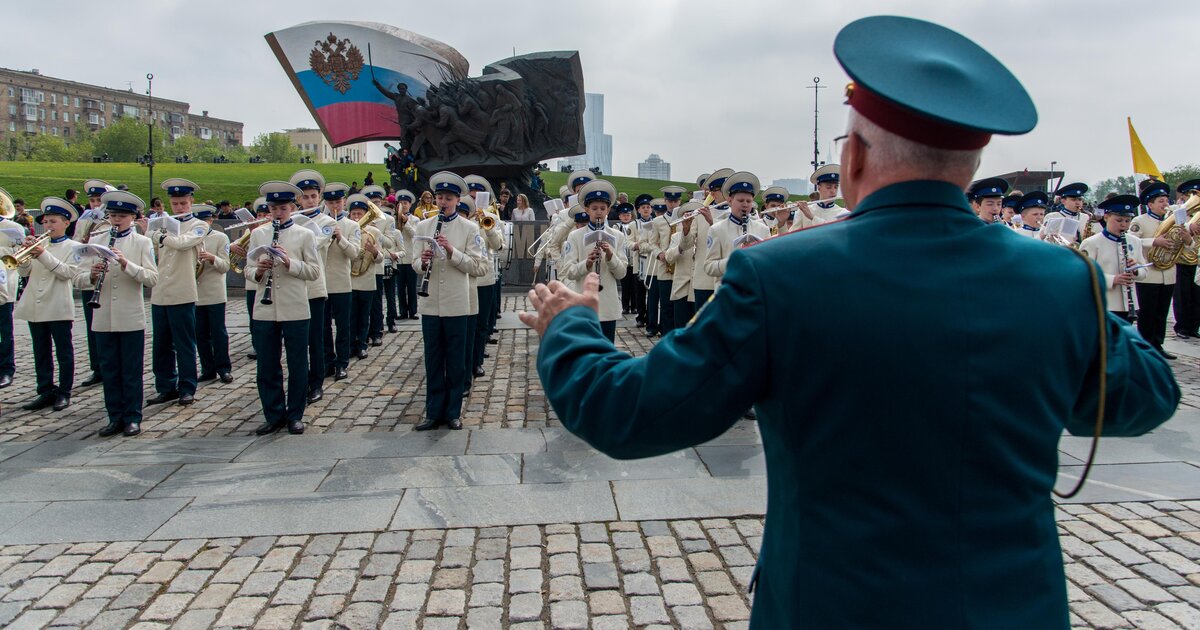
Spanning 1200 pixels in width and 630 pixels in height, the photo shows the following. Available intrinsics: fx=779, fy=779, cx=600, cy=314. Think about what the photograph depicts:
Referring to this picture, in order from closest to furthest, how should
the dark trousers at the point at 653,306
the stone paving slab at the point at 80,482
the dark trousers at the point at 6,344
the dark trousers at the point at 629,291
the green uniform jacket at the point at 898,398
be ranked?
the green uniform jacket at the point at 898,398
the stone paving slab at the point at 80,482
the dark trousers at the point at 6,344
the dark trousers at the point at 653,306
the dark trousers at the point at 629,291

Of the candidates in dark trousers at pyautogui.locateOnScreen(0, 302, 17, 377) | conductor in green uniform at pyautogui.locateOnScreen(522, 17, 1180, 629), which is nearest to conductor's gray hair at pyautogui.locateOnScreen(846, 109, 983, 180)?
conductor in green uniform at pyautogui.locateOnScreen(522, 17, 1180, 629)

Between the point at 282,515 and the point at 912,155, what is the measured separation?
490 cm

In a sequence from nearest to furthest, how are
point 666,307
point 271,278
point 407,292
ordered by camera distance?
point 271,278, point 666,307, point 407,292

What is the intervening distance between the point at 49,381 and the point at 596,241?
6.37 meters

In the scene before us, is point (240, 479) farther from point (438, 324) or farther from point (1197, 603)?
point (1197, 603)

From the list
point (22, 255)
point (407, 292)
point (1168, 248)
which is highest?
point (22, 255)

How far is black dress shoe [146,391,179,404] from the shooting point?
28.8 ft

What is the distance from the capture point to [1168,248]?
10.5 metres

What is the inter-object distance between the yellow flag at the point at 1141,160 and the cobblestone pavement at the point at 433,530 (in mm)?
8522

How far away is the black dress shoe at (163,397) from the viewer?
28.8ft

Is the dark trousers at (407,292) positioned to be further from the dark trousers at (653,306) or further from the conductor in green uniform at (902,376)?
the conductor in green uniform at (902,376)

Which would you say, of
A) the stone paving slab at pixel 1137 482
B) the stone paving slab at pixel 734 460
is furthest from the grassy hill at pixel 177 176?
the stone paving slab at pixel 1137 482

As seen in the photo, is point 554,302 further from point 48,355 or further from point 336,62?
point 336,62

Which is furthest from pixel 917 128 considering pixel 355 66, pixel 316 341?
pixel 355 66
